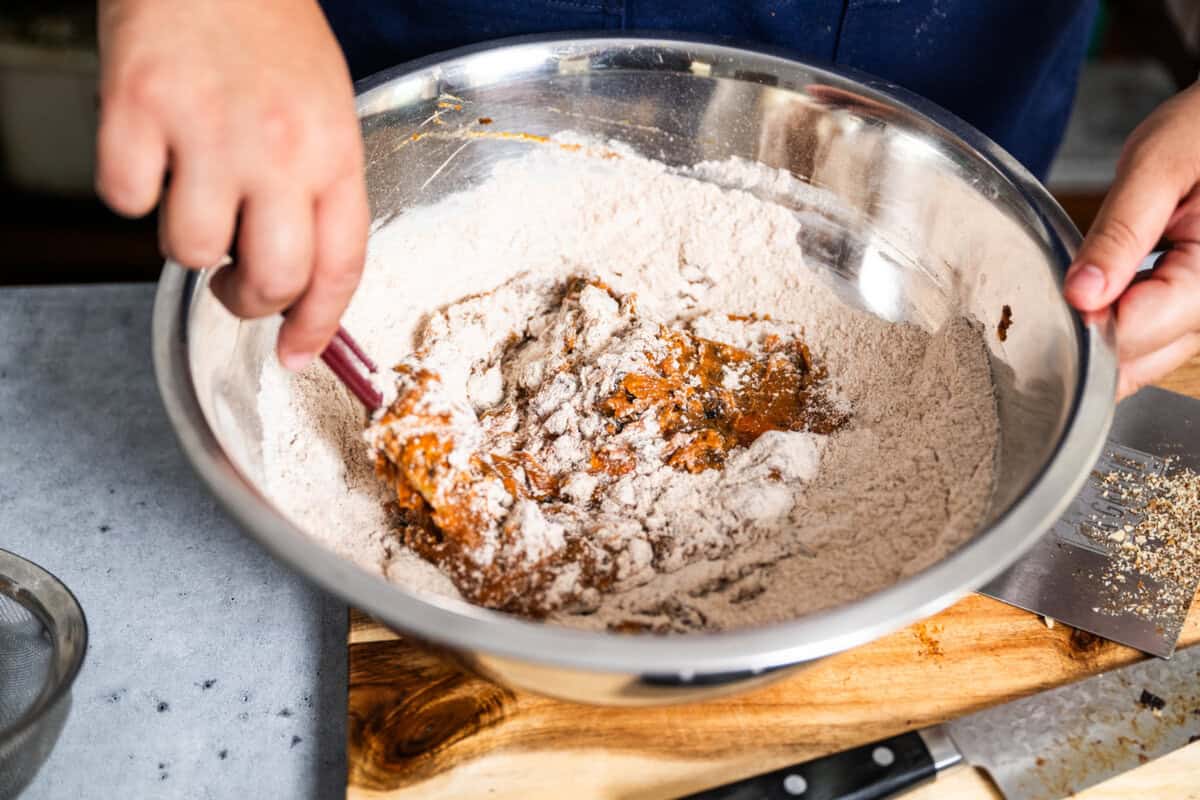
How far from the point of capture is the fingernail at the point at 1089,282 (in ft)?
2.63

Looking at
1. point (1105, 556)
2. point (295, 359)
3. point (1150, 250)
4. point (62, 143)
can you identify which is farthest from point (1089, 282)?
point (62, 143)

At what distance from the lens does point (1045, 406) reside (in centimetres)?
85

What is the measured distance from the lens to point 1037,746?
0.80 m

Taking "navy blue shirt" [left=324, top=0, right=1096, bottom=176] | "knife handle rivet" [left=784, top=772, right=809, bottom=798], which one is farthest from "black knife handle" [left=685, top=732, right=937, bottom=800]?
"navy blue shirt" [left=324, top=0, right=1096, bottom=176]

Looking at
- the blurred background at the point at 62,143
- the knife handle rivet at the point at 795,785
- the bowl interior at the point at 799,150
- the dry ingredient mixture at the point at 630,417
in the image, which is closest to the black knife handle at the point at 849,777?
the knife handle rivet at the point at 795,785

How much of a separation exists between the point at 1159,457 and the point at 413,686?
2.52ft

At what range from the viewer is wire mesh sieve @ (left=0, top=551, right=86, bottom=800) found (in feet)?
2.60

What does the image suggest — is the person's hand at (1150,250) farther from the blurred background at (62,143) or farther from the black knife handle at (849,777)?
the blurred background at (62,143)

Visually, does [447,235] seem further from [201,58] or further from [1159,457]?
[1159,457]

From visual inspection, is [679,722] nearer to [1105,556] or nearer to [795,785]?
[795,785]

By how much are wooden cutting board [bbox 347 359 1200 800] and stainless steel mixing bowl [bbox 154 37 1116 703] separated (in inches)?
4.6

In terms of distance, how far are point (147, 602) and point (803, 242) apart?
30.8 inches

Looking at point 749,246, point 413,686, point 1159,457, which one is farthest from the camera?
point 749,246

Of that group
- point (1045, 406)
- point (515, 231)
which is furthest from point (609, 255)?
point (1045, 406)
